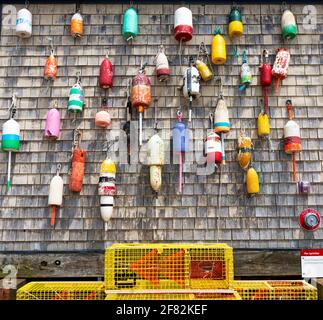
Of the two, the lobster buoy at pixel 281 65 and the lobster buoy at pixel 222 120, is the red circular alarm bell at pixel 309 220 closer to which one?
the lobster buoy at pixel 222 120

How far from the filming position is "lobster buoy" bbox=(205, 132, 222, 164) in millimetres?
5508

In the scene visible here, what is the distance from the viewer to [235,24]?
233 inches

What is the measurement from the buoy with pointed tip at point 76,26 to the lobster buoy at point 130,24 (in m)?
0.70

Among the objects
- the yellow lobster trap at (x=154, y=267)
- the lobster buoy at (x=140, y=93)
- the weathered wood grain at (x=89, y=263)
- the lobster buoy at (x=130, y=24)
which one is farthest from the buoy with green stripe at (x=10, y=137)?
the yellow lobster trap at (x=154, y=267)

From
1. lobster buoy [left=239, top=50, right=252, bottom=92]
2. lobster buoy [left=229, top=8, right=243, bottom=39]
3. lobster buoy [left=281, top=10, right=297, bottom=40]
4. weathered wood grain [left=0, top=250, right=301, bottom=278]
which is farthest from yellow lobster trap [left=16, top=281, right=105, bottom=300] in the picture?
lobster buoy [left=281, top=10, right=297, bottom=40]

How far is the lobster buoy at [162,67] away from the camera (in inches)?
227

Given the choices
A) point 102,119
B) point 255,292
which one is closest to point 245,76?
point 102,119

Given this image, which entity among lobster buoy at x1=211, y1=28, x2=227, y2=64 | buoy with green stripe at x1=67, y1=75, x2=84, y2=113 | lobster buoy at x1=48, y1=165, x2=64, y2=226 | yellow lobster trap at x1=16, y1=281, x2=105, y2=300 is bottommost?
yellow lobster trap at x1=16, y1=281, x2=105, y2=300

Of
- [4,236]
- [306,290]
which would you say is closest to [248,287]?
[306,290]

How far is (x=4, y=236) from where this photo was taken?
552 cm

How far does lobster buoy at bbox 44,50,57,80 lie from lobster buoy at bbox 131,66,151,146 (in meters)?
1.28

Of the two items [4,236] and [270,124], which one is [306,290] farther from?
[4,236]

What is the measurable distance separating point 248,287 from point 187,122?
2688 millimetres

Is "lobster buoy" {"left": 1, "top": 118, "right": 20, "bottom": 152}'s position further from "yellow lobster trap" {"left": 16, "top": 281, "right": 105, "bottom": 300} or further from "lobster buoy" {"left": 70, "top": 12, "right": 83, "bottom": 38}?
"yellow lobster trap" {"left": 16, "top": 281, "right": 105, "bottom": 300}
